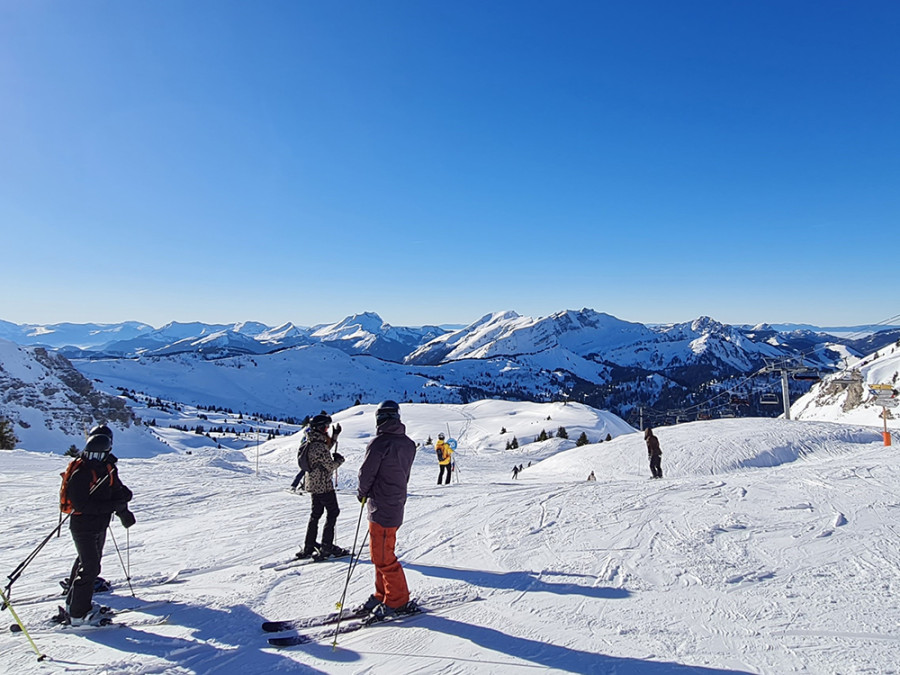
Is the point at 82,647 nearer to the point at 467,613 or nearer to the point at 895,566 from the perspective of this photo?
the point at 467,613

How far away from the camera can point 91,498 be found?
5.51 metres

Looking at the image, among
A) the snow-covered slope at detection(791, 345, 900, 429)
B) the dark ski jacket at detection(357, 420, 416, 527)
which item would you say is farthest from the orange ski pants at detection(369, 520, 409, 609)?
the snow-covered slope at detection(791, 345, 900, 429)

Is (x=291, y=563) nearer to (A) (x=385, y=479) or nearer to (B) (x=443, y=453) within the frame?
(A) (x=385, y=479)

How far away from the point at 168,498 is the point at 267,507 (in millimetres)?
4074

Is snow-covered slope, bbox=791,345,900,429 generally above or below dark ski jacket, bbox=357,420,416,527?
below

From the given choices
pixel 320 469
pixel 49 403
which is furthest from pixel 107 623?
pixel 49 403

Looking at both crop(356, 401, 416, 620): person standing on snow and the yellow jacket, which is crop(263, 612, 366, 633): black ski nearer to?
crop(356, 401, 416, 620): person standing on snow

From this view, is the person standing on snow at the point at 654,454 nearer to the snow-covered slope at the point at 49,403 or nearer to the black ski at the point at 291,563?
the black ski at the point at 291,563

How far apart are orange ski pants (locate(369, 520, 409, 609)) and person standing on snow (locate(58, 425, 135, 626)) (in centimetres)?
271

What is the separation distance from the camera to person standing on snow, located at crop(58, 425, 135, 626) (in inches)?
210

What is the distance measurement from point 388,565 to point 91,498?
352cm

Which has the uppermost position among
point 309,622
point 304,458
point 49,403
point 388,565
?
point 304,458

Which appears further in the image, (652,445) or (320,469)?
(652,445)

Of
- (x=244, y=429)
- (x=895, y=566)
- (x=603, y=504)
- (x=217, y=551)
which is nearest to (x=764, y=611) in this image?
(x=895, y=566)
